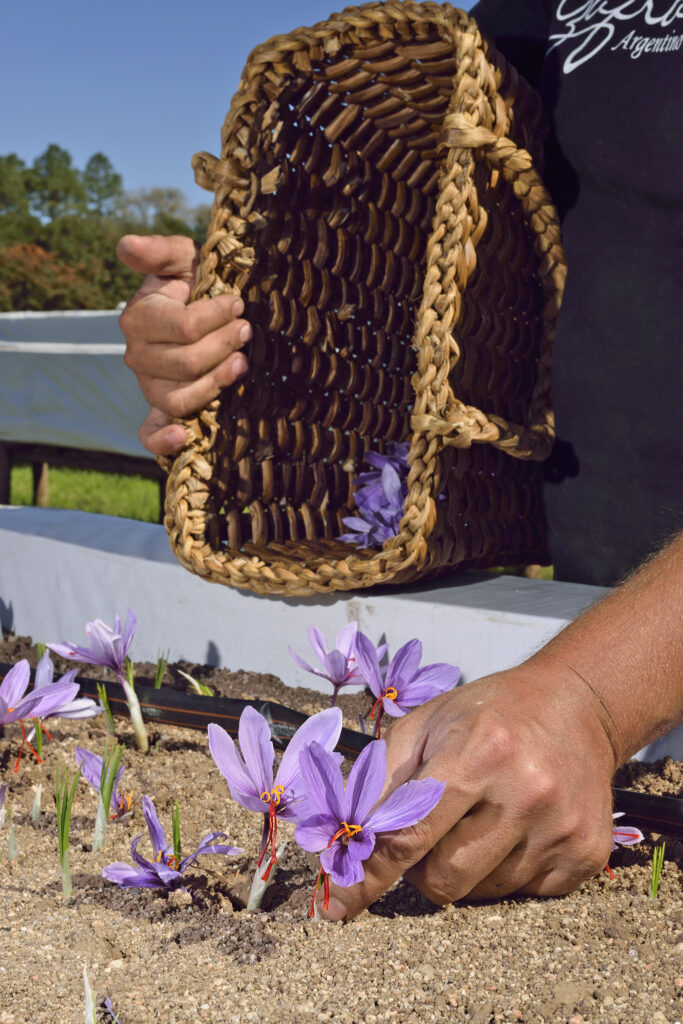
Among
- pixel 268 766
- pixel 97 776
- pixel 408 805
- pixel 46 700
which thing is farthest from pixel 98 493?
pixel 408 805

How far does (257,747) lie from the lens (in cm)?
66

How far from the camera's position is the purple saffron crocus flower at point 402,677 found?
906 millimetres

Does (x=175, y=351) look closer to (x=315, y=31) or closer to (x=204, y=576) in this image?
(x=204, y=576)

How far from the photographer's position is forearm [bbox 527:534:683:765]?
2.31 ft

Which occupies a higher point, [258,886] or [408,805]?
[408,805]

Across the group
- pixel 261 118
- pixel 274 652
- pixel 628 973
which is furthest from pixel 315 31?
pixel 628 973

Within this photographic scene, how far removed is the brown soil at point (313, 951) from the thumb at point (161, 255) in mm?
829

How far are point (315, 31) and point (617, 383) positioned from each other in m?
0.70

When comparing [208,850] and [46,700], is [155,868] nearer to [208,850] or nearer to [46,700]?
[208,850]

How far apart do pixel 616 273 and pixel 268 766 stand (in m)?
1.03

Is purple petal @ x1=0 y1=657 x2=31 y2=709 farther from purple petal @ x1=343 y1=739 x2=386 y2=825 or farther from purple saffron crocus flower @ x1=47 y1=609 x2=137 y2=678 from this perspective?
purple petal @ x1=343 y1=739 x2=386 y2=825

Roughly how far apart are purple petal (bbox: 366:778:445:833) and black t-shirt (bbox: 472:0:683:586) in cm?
89

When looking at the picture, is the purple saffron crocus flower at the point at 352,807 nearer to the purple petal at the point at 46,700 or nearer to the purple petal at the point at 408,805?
the purple petal at the point at 408,805

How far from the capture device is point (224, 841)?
0.85 m
